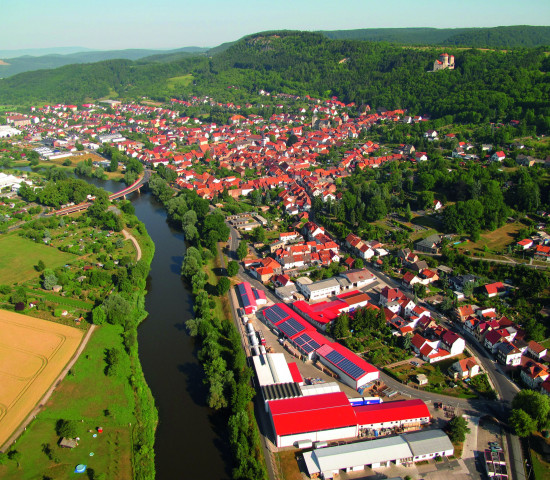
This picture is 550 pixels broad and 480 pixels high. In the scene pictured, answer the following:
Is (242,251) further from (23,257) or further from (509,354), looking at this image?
(509,354)

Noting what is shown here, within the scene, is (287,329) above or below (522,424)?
above

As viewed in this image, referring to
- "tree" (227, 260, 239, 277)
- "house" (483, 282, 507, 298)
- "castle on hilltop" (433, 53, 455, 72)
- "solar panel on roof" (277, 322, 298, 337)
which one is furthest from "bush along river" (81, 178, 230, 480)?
"castle on hilltop" (433, 53, 455, 72)

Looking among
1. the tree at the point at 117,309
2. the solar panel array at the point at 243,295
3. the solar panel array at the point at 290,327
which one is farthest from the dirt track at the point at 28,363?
the solar panel array at the point at 290,327

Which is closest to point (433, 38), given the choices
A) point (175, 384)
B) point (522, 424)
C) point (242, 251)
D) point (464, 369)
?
point (242, 251)

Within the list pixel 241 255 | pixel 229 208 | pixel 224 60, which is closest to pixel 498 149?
pixel 229 208

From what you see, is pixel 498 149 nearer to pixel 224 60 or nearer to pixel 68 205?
pixel 68 205

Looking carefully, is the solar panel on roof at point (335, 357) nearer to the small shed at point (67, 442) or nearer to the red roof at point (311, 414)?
the red roof at point (311, 414)
